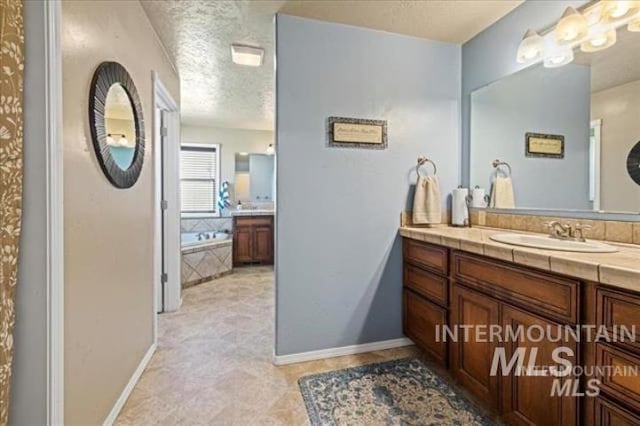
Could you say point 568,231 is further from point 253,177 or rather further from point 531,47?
point 253,177

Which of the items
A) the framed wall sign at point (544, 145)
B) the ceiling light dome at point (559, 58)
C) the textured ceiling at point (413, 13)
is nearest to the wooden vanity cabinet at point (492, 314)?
the framed wall sign at point (544, 145)

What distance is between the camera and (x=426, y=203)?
2.36 metres

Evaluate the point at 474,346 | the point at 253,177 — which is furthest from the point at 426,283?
the point at 253,177

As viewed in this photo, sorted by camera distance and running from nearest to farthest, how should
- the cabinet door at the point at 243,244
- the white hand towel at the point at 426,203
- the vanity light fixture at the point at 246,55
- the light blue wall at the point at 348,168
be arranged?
the light blue wall at the point at 348,168
the white hand towel at the point at 426,203
the vanity light fixture at the point at 246,55
the cabinet door at the point at 243,244

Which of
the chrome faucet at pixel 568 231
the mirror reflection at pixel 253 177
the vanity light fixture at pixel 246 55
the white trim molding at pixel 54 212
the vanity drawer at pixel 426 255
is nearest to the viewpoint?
the white trim molding at pixel 54 212

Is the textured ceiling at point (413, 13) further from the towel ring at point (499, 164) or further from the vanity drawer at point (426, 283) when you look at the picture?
the vanity drawer at point (426, 283)

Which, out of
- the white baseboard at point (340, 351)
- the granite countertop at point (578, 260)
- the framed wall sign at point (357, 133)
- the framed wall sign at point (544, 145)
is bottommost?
the white baseboard at point (340, 351)

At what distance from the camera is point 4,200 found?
0.97 metres

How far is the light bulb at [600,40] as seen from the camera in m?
1.65

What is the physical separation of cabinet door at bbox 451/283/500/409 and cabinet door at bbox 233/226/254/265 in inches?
148

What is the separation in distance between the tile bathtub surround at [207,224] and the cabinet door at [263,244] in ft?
1.69

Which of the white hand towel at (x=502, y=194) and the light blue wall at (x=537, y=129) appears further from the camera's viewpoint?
the white hand towel at (x=502, y=194)

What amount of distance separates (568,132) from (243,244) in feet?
14.0

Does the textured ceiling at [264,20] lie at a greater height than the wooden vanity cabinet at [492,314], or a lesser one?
greater
